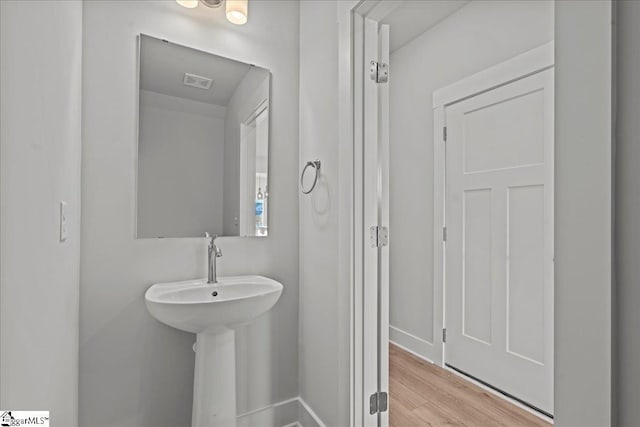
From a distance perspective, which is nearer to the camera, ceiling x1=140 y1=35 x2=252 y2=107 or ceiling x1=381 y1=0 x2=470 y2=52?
ceiling x1=140 y1=35 x2=252 y2=107

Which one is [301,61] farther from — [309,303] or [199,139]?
[309,303]

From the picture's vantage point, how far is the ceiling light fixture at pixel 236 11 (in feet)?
5.37

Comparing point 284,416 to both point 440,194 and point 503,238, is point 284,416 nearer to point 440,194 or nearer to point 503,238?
point 503,238

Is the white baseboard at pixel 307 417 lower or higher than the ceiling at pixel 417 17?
lower

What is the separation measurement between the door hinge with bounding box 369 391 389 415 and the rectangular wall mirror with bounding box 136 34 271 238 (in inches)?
37.5

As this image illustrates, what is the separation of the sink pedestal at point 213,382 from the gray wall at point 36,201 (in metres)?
0.45

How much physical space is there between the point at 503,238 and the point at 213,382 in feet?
6.18

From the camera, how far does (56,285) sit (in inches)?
33.7

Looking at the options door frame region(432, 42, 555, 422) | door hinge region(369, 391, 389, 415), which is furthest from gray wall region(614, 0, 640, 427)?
door frame region(432, 42, 555, 422)

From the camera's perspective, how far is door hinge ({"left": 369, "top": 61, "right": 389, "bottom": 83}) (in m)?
1.44

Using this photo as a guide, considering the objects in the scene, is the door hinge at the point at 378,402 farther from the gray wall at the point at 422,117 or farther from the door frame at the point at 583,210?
the gray wall at the point at 422,117

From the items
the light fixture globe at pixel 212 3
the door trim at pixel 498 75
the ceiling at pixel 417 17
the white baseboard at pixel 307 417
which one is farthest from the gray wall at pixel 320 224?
the door trim at pixel 498 75

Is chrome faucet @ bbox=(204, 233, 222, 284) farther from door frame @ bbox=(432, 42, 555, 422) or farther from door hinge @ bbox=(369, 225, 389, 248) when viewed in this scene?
door frame @ bbox=(432, 42, 555, 422)

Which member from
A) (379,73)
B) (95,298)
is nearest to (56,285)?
(95,298)
